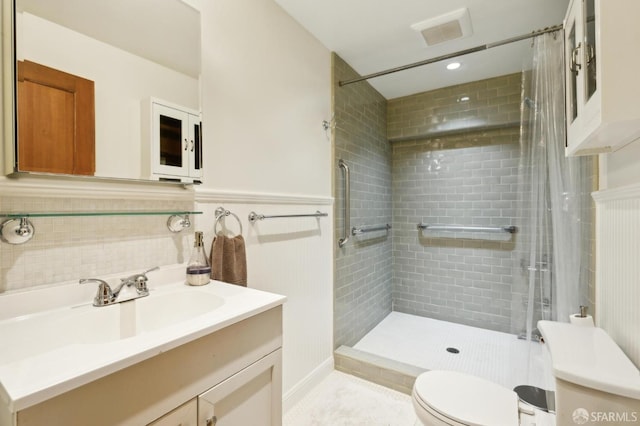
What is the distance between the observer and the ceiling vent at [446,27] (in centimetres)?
180

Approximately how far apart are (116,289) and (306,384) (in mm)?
1427

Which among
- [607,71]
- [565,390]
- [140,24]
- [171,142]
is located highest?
[140,24]

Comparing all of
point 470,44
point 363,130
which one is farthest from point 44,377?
point 470,44

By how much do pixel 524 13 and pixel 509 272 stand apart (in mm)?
2142

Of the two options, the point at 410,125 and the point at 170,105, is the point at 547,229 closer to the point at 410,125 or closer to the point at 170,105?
the point at 410,125

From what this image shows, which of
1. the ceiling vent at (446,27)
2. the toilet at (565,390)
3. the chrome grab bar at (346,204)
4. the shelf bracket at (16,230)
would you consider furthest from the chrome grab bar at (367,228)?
the shelf bracket at (16,230)

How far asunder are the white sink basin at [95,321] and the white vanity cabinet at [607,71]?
137 centimetres

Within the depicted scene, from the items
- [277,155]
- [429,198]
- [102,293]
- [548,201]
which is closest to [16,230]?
[102,293]

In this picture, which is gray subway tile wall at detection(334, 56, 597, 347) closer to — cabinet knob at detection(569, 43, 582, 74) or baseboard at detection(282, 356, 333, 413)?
baseboard at detection(282, 356, 333, 413)

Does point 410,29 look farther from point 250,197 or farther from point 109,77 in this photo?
point 109,77

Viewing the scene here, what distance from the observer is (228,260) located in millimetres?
1358

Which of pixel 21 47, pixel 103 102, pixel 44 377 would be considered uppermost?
pixel 21 47

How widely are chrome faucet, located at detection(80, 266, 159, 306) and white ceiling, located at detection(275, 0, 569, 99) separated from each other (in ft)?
5.50

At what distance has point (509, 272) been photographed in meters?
2.83
